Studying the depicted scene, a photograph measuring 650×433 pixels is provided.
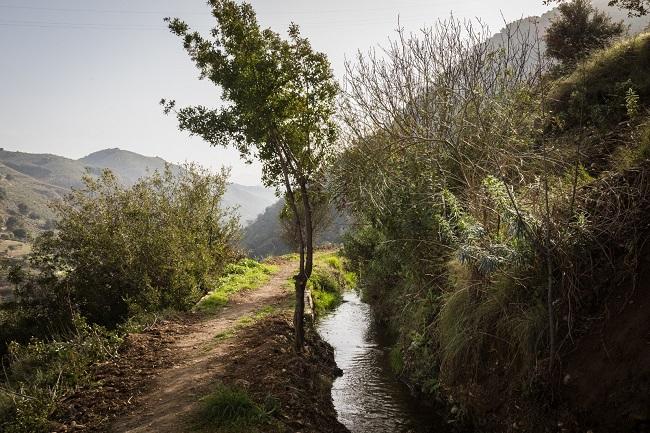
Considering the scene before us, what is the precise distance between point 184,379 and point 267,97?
19.0 ft

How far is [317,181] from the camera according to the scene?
10883 mm

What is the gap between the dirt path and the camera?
6.72 m

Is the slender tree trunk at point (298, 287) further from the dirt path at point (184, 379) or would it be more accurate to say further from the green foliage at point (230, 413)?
the green foliage at point (230, 413)

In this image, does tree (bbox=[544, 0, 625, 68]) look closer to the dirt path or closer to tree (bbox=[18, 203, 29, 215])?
the dirt path

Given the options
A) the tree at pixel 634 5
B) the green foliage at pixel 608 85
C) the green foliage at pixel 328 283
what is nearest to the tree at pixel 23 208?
the green foliage at pixel 328 283

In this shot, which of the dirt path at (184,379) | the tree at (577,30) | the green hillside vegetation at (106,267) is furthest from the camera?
the tree at (577,30)

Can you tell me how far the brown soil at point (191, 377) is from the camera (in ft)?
22.7

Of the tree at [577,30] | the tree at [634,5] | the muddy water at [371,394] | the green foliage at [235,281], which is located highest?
the tree at [577,30]

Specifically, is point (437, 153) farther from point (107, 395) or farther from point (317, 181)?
point (107, 395)

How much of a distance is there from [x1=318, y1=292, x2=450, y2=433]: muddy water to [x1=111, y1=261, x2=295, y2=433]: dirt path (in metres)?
2.75

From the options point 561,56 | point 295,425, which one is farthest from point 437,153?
point 561,56

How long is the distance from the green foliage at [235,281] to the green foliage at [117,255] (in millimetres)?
581

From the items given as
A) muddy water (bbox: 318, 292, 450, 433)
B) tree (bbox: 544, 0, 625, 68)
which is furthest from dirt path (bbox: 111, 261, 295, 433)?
tree (bbox: 544, 0, 625, 68)

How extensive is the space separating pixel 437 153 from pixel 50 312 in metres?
14.2
